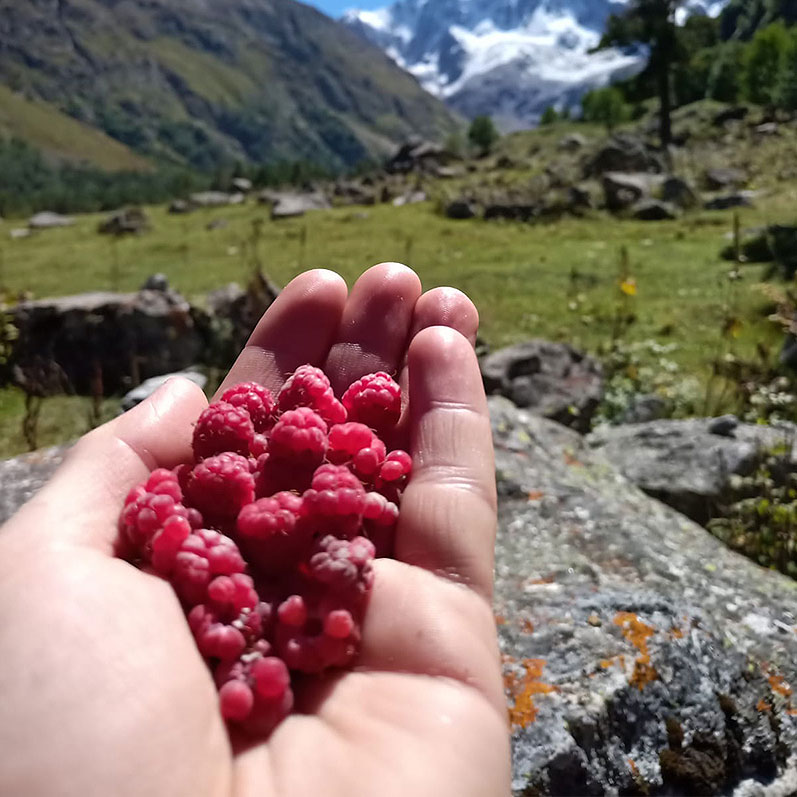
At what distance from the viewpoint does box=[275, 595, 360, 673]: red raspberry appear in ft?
8.09

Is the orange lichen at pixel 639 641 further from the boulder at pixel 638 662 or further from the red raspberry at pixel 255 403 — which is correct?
the red raspberry at pixel 255 403

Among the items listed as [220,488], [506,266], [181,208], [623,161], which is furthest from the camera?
[181,208]

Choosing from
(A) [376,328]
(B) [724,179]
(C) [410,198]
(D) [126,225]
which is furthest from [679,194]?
(A) [376,328]

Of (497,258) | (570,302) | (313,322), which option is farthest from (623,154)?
(313,322)

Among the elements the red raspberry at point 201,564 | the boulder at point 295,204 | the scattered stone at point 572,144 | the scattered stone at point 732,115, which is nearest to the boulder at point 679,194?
the boulder at point 295,204

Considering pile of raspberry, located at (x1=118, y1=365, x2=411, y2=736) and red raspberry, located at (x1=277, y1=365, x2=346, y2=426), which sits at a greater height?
red raspberry, located at (x1=277, y1=365, x2=346, y2=426)

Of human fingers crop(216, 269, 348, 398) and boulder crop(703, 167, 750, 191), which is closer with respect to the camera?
human fingers crop(216, 269, 348, 398)

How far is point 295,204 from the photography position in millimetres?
32969

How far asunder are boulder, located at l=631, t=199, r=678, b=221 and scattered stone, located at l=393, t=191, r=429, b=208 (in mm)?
10802

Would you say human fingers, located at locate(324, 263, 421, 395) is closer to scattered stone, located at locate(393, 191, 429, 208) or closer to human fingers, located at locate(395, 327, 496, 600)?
human fingers, located at locate(395, 327, 496, 600)

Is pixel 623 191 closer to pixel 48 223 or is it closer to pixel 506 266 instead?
pixel 506 266

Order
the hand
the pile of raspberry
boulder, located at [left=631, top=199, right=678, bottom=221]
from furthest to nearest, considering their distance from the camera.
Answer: boulder, located at [left=631, top=199, right=678, bottom=221], the pile of raspberry, the hand

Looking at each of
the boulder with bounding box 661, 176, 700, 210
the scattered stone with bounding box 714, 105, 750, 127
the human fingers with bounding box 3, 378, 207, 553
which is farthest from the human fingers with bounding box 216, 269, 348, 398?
the scattered stone with bounding box 714, 105, 750, 127

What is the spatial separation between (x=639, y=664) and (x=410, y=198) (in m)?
A: 31.7
